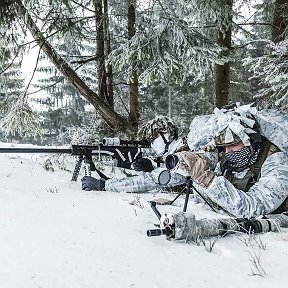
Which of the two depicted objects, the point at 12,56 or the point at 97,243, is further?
the point at 12,56

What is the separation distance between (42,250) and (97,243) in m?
0.35

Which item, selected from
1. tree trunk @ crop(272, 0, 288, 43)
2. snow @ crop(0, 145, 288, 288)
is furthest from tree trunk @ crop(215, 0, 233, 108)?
snow @ crop(0, 145, 288, 288)

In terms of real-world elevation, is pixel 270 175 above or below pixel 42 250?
above

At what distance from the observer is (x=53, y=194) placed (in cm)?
428

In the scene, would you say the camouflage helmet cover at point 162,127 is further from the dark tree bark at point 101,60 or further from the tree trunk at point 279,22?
the dark tree bark at point 101,60

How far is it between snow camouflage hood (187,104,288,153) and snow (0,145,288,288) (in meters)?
0.76

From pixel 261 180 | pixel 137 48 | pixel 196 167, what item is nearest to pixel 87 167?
pixel 137 48

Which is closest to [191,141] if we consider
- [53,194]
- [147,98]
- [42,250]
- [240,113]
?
[240,113]

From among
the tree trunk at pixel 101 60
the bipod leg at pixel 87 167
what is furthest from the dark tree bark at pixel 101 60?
the bipod leg at pixel 87 167

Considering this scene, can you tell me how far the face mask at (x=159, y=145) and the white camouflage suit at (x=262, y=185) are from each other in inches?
62.9

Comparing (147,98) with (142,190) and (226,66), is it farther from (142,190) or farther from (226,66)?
(142,190)

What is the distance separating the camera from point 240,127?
3.65 m

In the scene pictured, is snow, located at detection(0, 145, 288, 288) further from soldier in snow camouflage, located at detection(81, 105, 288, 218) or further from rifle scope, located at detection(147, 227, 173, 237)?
soldier in snow camouflage, located at detection(81, 105, 288, 218)

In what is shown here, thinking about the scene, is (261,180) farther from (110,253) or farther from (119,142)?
(119,142)
